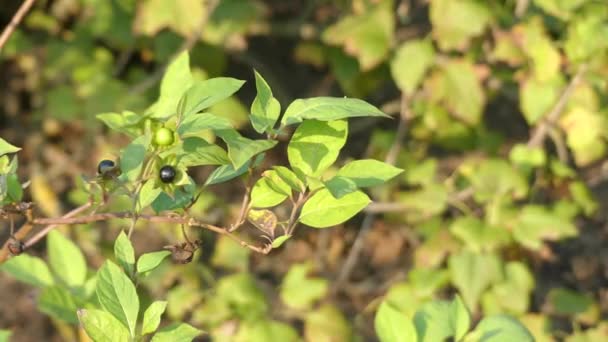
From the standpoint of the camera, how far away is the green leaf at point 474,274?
2.40 m

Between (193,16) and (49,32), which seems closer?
(193,16)

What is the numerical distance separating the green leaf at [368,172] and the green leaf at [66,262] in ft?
1.78

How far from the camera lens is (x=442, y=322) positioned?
1130mm

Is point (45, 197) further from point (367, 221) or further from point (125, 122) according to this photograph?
point (125, 122)

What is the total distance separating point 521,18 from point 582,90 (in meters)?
0.34

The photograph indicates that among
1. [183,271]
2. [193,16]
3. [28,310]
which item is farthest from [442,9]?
[28,310]

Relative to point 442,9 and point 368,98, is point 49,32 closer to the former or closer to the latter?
point 368,98

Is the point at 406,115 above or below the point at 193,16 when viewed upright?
below

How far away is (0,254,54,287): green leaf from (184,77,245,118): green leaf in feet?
1.54

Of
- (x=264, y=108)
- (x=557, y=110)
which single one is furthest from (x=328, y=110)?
(x=557, y=110)

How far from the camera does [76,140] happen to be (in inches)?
145

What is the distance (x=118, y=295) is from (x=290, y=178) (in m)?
0.21

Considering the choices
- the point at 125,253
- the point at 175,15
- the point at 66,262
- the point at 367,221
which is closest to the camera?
the point at 125,253

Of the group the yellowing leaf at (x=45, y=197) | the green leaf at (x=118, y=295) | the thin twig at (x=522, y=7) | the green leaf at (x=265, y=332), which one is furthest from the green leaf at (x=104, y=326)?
the yellowing leaf at (x=45, y=197)
